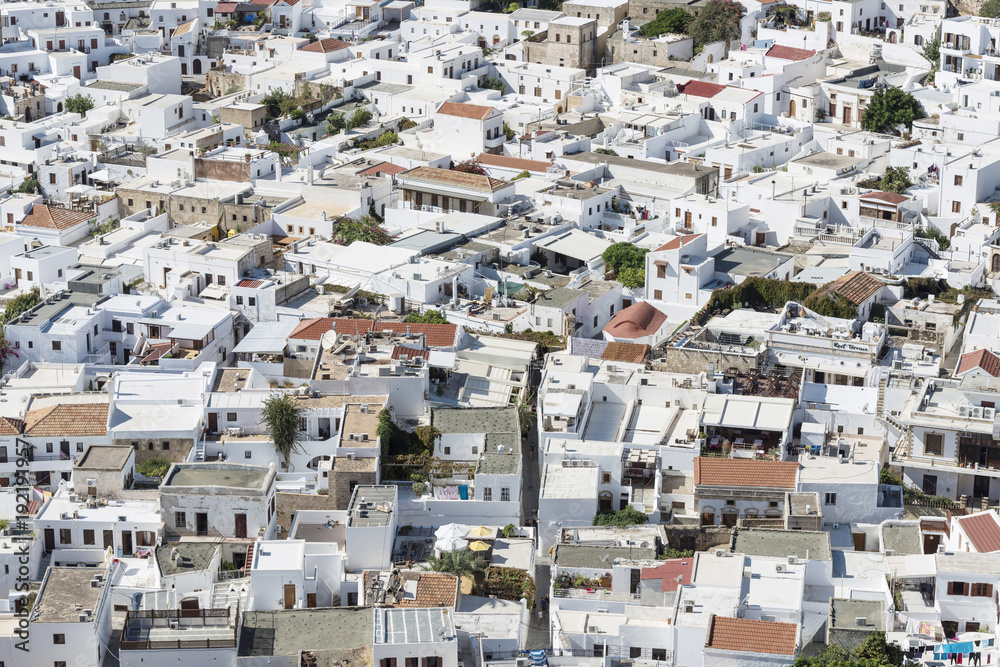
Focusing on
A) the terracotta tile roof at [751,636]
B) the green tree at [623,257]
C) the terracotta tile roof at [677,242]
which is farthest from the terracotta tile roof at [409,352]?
the terracotta tile roof at [751,636]

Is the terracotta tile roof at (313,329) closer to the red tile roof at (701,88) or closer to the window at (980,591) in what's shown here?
the window at (980,591)

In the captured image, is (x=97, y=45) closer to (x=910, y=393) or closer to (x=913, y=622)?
(x=910, y=393)

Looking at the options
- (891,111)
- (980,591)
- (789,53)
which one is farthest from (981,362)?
(789,53)

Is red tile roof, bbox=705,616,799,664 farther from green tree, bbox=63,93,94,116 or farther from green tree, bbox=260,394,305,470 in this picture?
green tree, bbox=63,93,94,116

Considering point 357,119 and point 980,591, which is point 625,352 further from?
point 357,119

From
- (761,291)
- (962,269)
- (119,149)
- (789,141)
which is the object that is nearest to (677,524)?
(761,291)
